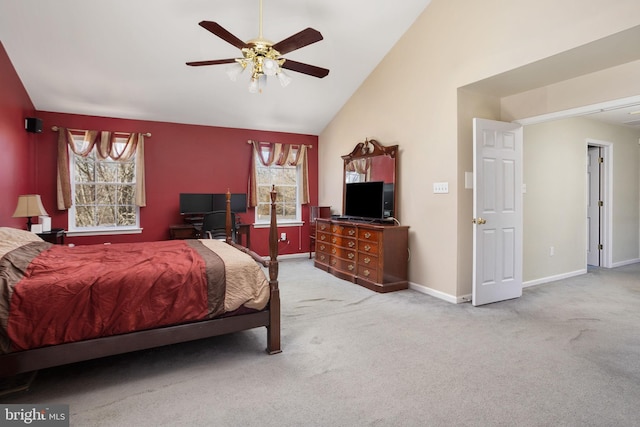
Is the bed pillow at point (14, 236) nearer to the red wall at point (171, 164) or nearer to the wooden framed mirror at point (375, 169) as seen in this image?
the red wall at point (171, 164)

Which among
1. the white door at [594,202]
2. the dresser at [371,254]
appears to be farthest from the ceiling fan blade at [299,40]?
the white door at [594,202]

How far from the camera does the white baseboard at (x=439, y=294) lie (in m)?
3.86

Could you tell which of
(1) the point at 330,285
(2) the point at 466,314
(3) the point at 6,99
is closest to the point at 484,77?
(2) the point at 466,314

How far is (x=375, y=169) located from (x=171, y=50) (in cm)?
306

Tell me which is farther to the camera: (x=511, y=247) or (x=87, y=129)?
(x=87, y=129)

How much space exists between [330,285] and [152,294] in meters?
2.69

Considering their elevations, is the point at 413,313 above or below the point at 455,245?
below

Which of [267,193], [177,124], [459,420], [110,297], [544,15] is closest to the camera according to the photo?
[459,420]

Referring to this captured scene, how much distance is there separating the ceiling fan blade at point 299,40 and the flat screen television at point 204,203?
3352 mm

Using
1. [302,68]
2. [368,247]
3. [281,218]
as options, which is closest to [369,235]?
[368,247]

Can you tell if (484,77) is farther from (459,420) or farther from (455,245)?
(459,420)

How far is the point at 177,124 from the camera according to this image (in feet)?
18.7

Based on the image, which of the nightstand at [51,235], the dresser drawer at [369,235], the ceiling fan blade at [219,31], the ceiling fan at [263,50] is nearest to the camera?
the ceiling fan blade at [219,31]

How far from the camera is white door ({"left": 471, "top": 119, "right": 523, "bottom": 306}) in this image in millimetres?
3709
